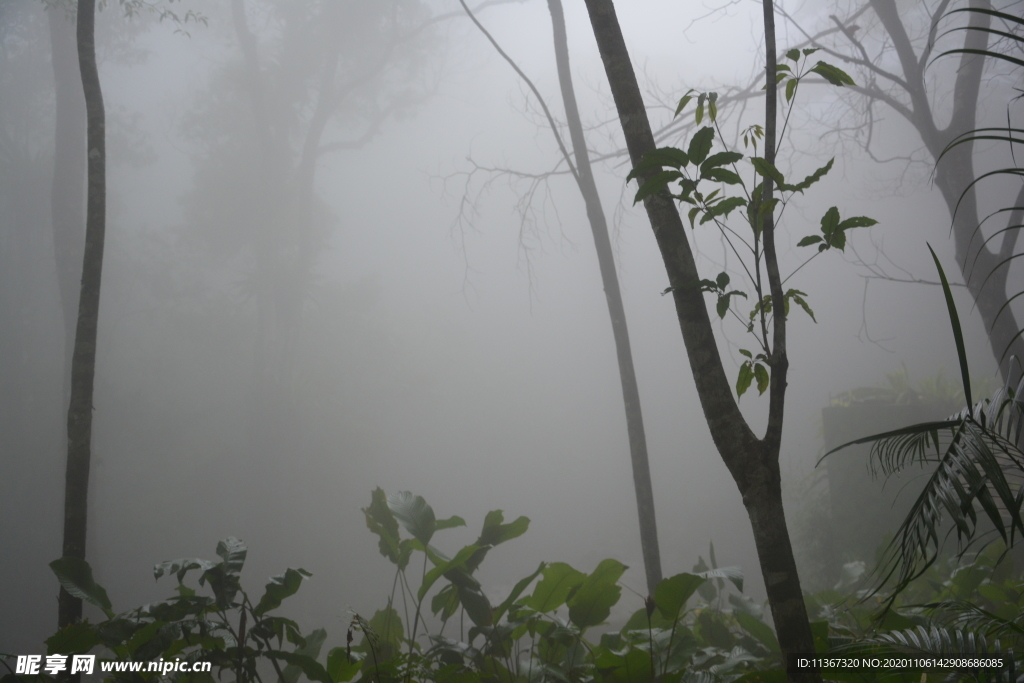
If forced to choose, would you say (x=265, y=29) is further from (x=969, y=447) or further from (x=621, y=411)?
(x=969, y=447)

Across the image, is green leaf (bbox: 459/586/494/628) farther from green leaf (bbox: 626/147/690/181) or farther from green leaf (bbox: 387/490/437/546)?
green leaf (bbox: 626/147/690/181)

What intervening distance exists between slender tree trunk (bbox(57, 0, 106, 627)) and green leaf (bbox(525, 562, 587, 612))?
1269 millimetres

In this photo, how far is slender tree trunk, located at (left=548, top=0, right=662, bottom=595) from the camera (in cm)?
195

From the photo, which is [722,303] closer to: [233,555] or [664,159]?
[664,159]

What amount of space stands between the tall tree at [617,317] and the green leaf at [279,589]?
112 cm

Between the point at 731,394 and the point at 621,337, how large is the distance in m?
1.38

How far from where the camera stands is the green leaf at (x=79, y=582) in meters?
1.25

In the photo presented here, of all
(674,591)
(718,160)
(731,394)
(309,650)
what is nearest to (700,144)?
(718,160)

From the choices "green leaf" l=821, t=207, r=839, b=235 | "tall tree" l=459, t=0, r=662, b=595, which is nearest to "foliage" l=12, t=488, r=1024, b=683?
"tall tree" l=459, t=0, r=662, b=595

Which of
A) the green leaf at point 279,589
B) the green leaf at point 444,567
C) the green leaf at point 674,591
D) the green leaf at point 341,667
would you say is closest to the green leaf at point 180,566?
the green leaf at point 279,589

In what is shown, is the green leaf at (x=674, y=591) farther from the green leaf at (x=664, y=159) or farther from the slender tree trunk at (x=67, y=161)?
the slender tree trunk at (x=67, y=161)

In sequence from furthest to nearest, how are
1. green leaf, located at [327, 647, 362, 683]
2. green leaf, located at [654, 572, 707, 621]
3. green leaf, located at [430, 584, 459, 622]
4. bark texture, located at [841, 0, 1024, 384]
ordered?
bark texture, located at [841, 0, 1024, 384] < green leaf, located at [430, 584, 459, 622] < green leaf, located at [327, 647, 362, 683] < green leaf, located at [654, 572, 707, 621]

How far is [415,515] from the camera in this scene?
1416mm

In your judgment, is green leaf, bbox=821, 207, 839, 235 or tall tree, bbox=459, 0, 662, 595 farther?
tall tree, bbox=459, 0, 662, 595
